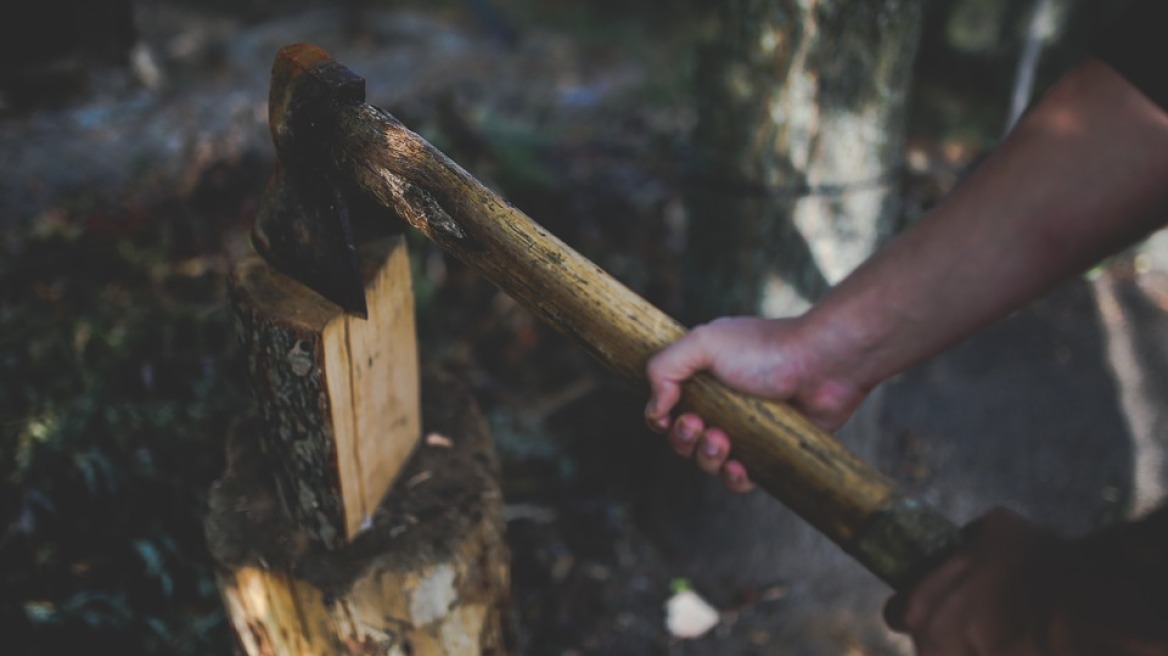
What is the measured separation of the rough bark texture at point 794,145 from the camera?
2.12 metres

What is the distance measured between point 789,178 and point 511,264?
1151 mm

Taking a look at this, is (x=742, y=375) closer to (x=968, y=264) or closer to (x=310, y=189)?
(x=968, y=264)

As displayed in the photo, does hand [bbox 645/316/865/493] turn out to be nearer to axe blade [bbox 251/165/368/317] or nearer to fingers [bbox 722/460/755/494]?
fingers [bbox 722/460/755/494]

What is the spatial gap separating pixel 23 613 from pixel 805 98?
2563 mm

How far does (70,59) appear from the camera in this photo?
492 cm

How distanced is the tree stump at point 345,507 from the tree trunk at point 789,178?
1100mm

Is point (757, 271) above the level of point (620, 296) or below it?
below

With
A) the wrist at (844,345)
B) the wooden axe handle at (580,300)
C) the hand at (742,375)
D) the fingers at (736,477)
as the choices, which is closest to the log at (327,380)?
the wooden axe handle at (580,300)

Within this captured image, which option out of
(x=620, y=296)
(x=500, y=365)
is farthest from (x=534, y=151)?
(x=620, y=296)

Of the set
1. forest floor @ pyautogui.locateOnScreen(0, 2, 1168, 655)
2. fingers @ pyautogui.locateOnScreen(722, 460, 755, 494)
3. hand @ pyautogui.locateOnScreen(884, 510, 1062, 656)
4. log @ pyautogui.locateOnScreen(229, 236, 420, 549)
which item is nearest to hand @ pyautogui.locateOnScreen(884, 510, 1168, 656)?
hand @ pyautogui.locateOnScreen(884, 510, 1062, 656)

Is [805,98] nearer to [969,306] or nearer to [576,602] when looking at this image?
[969,306]

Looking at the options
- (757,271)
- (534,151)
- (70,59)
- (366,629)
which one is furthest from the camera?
(70,59)

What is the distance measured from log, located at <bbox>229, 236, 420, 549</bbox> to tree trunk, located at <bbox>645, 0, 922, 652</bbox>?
111 centimetres

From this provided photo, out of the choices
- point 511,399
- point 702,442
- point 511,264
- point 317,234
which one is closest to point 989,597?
point 702,442
